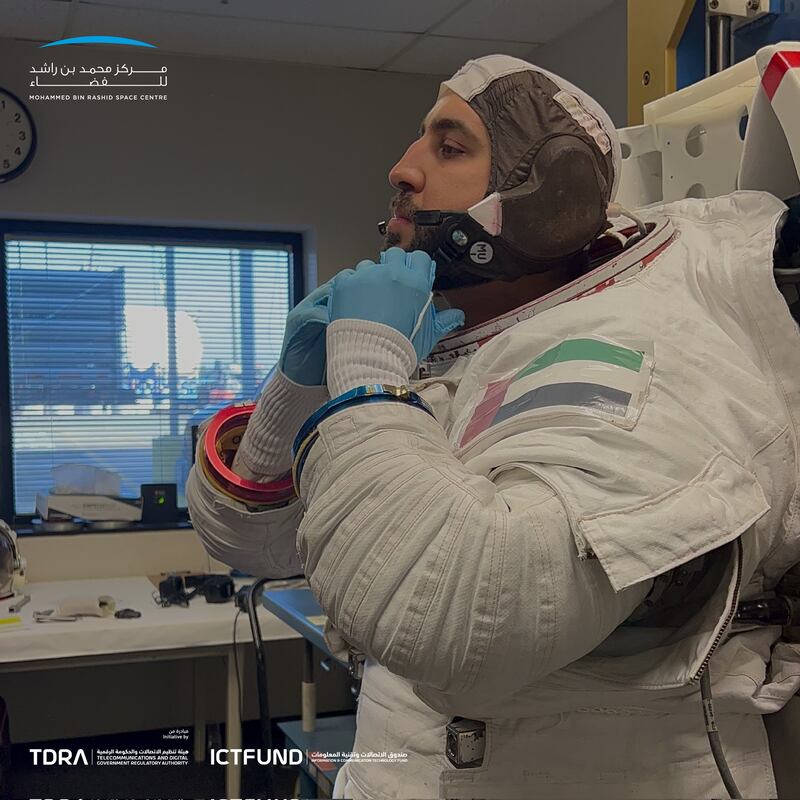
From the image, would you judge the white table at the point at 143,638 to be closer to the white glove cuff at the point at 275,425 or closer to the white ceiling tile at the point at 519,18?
the white glove cuff at the point at 275,425

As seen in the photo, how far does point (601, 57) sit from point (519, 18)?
0.30 m

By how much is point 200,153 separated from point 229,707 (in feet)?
6.34

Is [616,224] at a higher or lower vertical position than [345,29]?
lower

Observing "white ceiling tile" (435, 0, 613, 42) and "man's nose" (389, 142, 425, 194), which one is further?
"white ceiling tile" (435, 0, 613, 42)

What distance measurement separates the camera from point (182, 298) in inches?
144

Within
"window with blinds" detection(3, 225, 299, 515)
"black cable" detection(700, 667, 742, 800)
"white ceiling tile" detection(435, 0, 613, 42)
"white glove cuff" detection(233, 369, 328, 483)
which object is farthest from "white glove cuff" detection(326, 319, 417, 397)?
"window with blinds" detection(3, 225, 299, 515)

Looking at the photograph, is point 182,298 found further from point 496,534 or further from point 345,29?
point 496,534

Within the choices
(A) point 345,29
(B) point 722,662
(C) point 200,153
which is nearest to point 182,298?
(C) point 200,153

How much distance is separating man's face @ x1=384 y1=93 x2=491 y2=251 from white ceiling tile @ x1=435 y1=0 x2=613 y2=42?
2.25 m

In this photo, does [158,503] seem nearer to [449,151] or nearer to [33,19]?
[33,19]

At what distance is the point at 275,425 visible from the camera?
963mm

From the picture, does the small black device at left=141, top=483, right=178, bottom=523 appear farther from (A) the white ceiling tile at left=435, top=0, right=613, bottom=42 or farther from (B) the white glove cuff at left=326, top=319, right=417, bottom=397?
(B) the white glove cuff at left=326, top=319, right=417, bottom=397

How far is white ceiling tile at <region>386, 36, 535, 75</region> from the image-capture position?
330 cm

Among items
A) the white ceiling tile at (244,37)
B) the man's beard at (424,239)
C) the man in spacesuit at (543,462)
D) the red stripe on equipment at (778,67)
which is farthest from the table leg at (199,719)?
the red stripe on equipment at (778,67)
